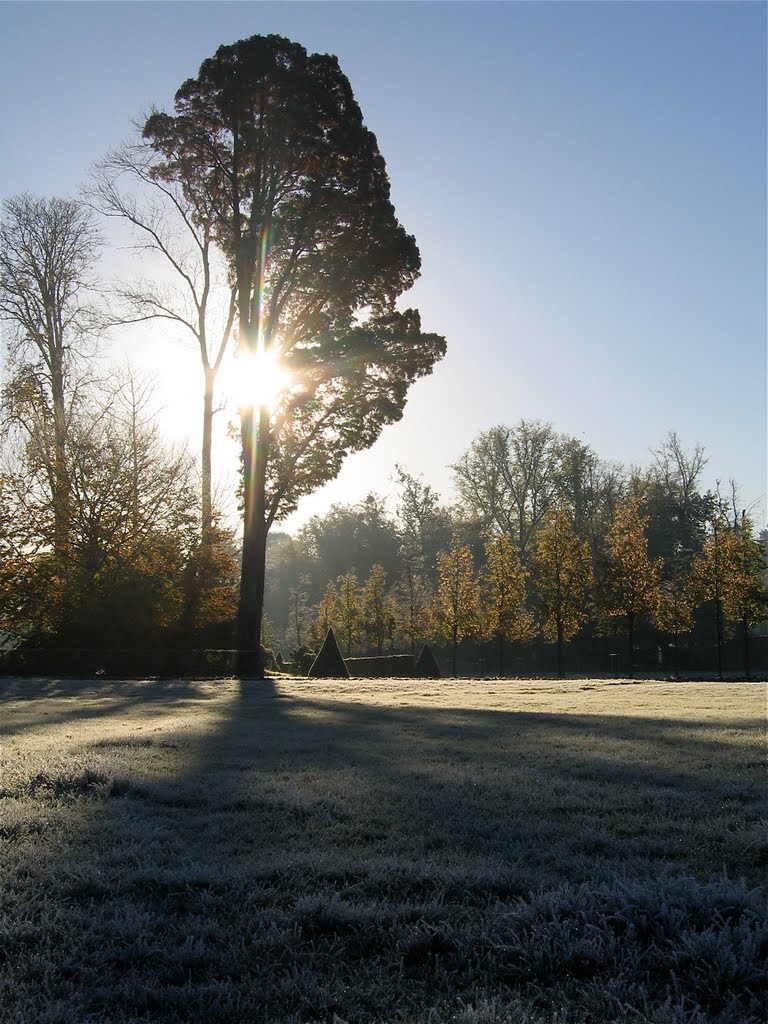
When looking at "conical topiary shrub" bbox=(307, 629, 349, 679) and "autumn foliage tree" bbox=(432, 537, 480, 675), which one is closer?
"conical topiary shrub" bbox=(307, 629, 349, 679)

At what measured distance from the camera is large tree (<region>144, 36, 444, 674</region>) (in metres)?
22.9

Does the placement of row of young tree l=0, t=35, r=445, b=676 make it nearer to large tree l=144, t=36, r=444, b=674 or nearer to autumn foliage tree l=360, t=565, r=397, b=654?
large tree l=144, t=36, r=444, b=674

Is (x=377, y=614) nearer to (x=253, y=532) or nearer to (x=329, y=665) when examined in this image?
(x=329, y=665)

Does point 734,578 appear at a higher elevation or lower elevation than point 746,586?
higher

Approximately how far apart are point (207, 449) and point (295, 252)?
813cm

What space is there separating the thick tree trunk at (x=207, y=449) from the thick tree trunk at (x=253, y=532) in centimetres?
449

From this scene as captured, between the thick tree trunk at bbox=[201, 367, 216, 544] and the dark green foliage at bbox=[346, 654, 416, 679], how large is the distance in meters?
8.17

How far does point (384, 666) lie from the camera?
3116 centimetres

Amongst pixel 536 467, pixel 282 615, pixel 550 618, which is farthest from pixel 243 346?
pixel 282 615

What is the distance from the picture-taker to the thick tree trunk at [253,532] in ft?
75.6

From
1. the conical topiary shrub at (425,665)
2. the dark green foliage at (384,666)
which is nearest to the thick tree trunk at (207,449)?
the dark green foliage at (384,666)

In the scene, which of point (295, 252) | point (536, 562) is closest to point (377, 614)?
point (536, 562)

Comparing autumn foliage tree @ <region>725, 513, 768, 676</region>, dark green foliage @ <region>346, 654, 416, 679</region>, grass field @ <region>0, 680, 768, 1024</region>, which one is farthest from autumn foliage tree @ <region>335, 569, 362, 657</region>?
grass field @ <region>0, 680, 768, 1024</region>

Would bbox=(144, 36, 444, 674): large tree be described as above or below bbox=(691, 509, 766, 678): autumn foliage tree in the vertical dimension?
above
